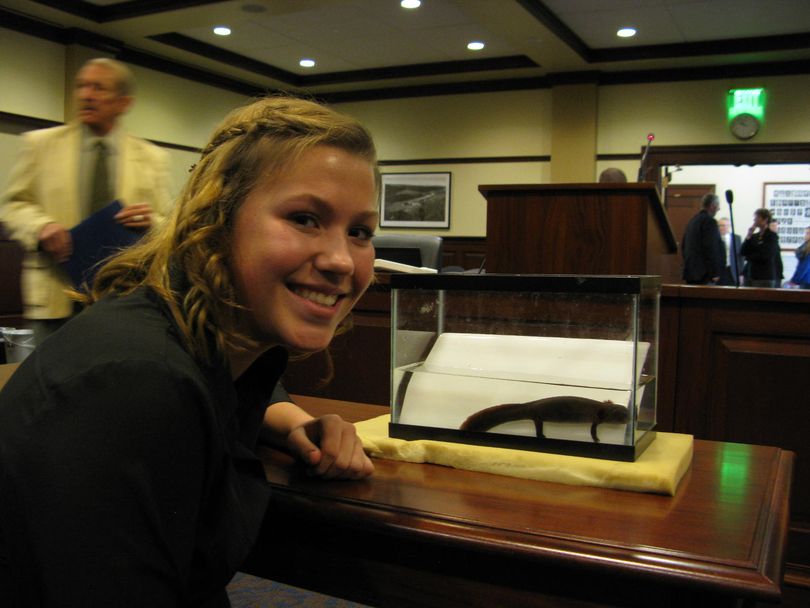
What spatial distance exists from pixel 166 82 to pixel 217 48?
2.28ft

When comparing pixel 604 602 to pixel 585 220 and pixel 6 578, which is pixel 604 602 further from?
pixel 585 220

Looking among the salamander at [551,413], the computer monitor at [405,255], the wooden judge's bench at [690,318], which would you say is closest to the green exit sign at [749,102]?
the computer monitor at [405,255]

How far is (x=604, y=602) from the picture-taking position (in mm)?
754

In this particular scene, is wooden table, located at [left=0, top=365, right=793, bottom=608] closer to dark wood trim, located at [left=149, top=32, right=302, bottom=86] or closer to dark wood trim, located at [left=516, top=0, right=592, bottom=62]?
dark wood trim, located at [left=516, top=0, right=592, bottom=62]

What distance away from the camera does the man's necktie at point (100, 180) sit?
2.63 m

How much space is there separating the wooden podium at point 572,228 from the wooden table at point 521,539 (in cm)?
125

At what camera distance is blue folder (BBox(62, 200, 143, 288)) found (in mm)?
2309

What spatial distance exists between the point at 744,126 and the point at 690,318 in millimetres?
6040

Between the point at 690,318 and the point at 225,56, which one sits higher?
the point at 225,56

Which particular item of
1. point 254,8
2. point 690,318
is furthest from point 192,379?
point 254,8

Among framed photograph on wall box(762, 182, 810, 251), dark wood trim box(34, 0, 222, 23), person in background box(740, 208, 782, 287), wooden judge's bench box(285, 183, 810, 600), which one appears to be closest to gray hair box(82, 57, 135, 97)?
wooden judge's bench box(285, 183, 810, 600)

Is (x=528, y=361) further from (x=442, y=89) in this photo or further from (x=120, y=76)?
(x=442, y=89)

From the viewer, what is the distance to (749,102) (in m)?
7.56

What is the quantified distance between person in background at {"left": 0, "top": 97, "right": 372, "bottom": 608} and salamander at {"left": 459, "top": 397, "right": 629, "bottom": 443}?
0.19 metres
